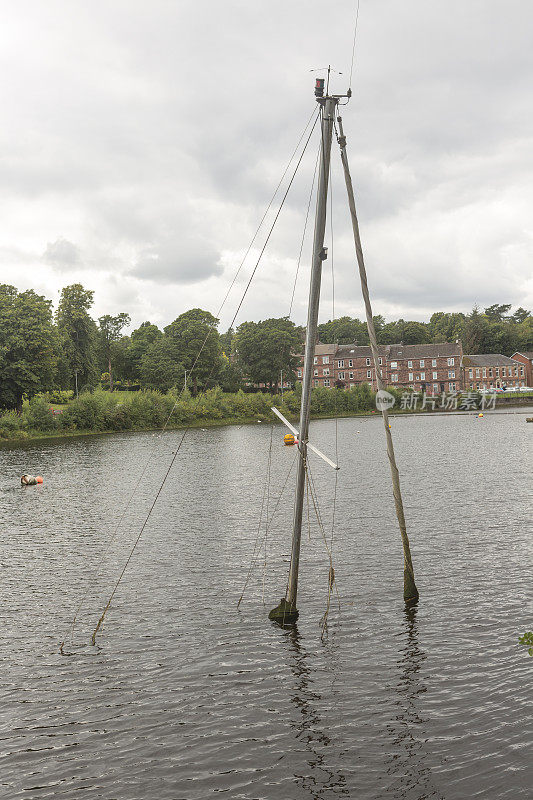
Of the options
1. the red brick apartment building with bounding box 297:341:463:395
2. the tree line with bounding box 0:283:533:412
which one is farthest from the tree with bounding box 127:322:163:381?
the red brick apartment building with bounding box 297:341:463:395

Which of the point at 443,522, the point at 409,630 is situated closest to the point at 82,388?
the point at 443,522

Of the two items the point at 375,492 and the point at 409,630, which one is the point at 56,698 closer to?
the point at 409,630

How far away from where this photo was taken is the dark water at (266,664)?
35.8ft

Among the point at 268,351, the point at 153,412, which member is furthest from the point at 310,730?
the point at 268,351

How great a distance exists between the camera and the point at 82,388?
5034 inches

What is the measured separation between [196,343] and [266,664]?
431 ft

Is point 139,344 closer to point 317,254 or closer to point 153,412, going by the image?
Result: point 153,412

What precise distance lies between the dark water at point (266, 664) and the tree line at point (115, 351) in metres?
42.9

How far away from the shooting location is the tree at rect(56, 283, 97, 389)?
412 ft

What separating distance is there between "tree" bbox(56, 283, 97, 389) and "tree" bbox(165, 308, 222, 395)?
2188 cm

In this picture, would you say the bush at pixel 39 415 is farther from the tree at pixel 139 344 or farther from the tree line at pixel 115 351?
the tree at pixel 139 344

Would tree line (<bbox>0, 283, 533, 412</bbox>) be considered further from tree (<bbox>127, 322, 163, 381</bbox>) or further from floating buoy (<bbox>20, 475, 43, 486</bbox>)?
floating buoy (<bbox>20, 475, 43, 486</bbox>)

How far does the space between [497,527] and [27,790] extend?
72.7 feet

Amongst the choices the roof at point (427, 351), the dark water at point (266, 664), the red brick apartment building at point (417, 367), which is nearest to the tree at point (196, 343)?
the red brick apartment building at point (417, 367)
